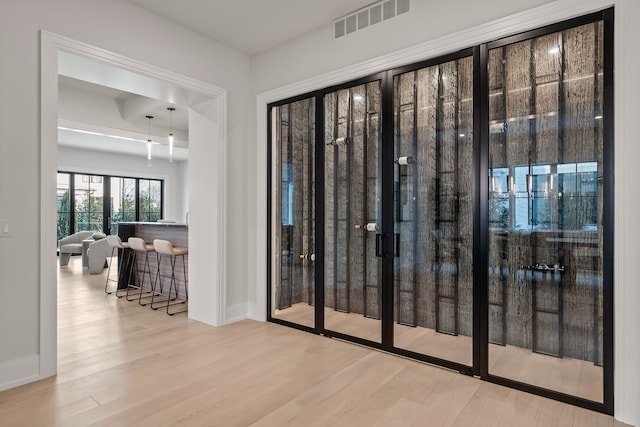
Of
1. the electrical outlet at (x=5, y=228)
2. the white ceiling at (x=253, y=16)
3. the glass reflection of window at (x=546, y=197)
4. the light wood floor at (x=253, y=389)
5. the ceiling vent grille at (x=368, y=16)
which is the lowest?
the light wood floor at (x=253, y=389)

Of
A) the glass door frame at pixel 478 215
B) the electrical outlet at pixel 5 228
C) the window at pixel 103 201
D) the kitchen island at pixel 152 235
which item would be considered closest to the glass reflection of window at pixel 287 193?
the glass door frame at pixel 478 215

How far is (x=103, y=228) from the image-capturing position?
439 inches

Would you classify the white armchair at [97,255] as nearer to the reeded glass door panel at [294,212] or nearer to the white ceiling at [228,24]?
the white ceiling at [228,24]

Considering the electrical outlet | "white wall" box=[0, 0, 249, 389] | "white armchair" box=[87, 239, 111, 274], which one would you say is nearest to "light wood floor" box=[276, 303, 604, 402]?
"white wall" box=[0, 0, 249, 389]

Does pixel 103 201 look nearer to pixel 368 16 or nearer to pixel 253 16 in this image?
pixel 253 16

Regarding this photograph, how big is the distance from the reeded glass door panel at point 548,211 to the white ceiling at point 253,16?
1551mm

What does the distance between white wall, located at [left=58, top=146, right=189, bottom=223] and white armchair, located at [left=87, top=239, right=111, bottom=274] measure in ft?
12.4

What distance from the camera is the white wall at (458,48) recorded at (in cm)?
215

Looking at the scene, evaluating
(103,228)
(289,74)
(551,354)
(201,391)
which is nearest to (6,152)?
(201,391)

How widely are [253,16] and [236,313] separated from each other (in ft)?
9.97

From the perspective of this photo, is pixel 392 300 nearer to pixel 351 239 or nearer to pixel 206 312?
pixel 351 239

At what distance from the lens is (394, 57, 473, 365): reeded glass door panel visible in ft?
9.46

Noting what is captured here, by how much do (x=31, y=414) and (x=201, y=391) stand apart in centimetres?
96

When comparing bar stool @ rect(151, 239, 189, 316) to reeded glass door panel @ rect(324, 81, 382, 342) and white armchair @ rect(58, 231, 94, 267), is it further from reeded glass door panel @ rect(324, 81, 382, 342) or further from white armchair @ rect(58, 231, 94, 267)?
white armchair @ rect(58, 231, 94, 267)
